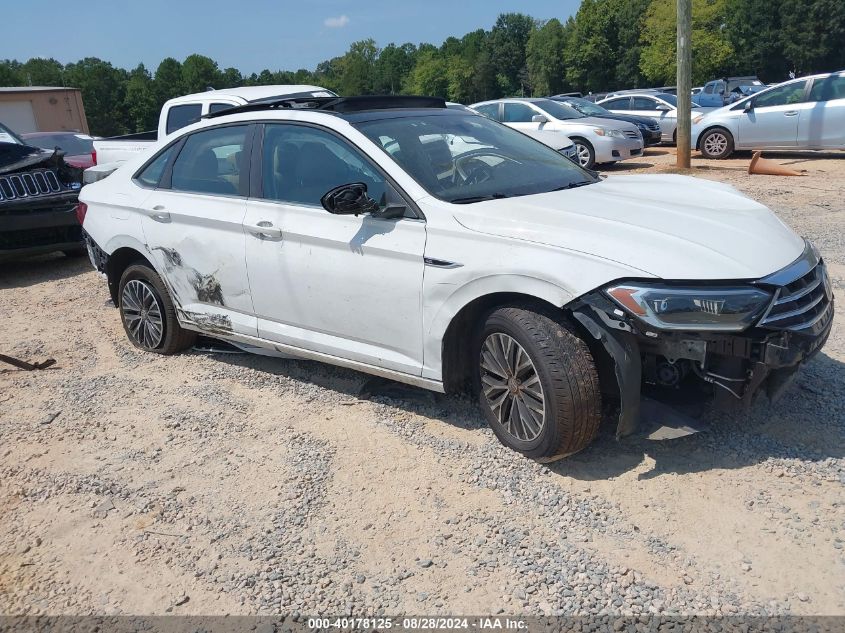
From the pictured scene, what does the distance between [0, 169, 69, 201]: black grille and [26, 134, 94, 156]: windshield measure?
448 centimetres

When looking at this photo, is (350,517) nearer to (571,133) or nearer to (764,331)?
(764,331)

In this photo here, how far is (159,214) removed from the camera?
5074 mm

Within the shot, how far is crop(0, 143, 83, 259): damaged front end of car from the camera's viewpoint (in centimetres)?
822

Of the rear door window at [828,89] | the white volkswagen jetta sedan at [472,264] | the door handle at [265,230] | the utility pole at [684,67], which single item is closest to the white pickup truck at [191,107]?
the white volkswagen jetta sedan at [472,264]

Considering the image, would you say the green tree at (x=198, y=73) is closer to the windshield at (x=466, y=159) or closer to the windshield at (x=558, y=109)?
the windshield at (x=558, y=109)

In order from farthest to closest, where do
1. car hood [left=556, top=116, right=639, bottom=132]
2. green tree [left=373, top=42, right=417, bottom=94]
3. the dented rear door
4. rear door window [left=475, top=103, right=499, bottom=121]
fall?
1. green tree [left=373, top=42, right=417, bottom=94]
2. rear door window [left=475, top=103, right=499, bottom=121]
3. car hood [left=556, top=116, right=639, bottom=132]
4. the dented rear door

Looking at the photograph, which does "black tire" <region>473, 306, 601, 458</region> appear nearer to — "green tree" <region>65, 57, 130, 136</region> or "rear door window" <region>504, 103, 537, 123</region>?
"rear door window" <region>504, 103, 537, 123</region>

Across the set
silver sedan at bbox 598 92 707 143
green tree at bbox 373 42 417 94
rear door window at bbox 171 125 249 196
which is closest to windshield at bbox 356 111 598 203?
rear door window at bbox 171 125 249 196

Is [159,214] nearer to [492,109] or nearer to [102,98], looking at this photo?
[492,109]

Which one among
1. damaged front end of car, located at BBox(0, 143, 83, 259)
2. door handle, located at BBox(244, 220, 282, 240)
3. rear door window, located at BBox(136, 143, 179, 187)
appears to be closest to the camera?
door handle, located at BBox(244, 220, 282, 240)

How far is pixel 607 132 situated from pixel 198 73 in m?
77.9

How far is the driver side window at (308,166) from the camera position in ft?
13.4

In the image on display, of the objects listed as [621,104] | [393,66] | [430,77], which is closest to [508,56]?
[430,77]

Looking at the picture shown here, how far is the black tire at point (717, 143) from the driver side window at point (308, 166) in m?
13.0
